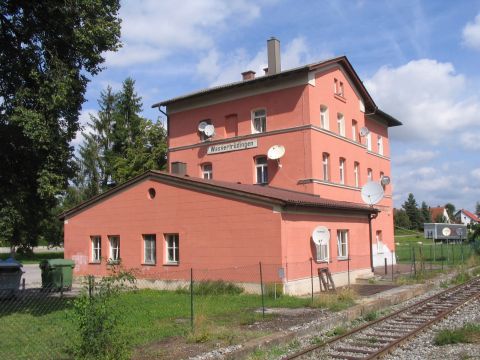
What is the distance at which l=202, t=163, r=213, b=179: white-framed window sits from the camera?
3075 centimetres

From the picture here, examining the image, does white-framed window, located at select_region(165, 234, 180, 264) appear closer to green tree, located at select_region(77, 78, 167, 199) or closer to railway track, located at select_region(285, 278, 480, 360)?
railway track, located at select_region(285, 278, 480, 360)

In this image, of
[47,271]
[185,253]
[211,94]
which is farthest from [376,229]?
[47,271]

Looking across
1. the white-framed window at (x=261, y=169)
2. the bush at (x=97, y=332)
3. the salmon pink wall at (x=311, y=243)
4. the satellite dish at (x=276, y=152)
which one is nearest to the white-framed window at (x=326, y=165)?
the satellite dish at (x=276, y=152)

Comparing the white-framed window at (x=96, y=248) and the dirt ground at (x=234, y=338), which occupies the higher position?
the white-framed window at (x=96, y=248)

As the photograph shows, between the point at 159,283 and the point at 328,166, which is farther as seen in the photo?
the point at 328,166

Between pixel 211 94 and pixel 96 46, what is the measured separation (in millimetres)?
16817

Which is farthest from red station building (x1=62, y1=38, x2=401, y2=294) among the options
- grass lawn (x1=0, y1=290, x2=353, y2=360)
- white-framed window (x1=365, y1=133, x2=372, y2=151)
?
grass lawn (x1=0, y1=290, x2=353, y2=360)

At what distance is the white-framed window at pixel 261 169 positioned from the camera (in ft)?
92.9

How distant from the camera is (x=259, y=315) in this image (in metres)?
13.4

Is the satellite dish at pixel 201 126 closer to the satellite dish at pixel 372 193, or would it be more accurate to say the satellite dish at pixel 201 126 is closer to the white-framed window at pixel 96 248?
the white-framed window at pixel 96 248

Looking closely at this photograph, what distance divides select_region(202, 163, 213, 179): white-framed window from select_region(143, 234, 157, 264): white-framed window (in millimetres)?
8874

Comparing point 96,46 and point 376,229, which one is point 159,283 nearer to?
point 96,46

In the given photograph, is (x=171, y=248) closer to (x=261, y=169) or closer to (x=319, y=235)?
(x=319, y=235)

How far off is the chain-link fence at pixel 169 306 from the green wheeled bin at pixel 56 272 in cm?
29
